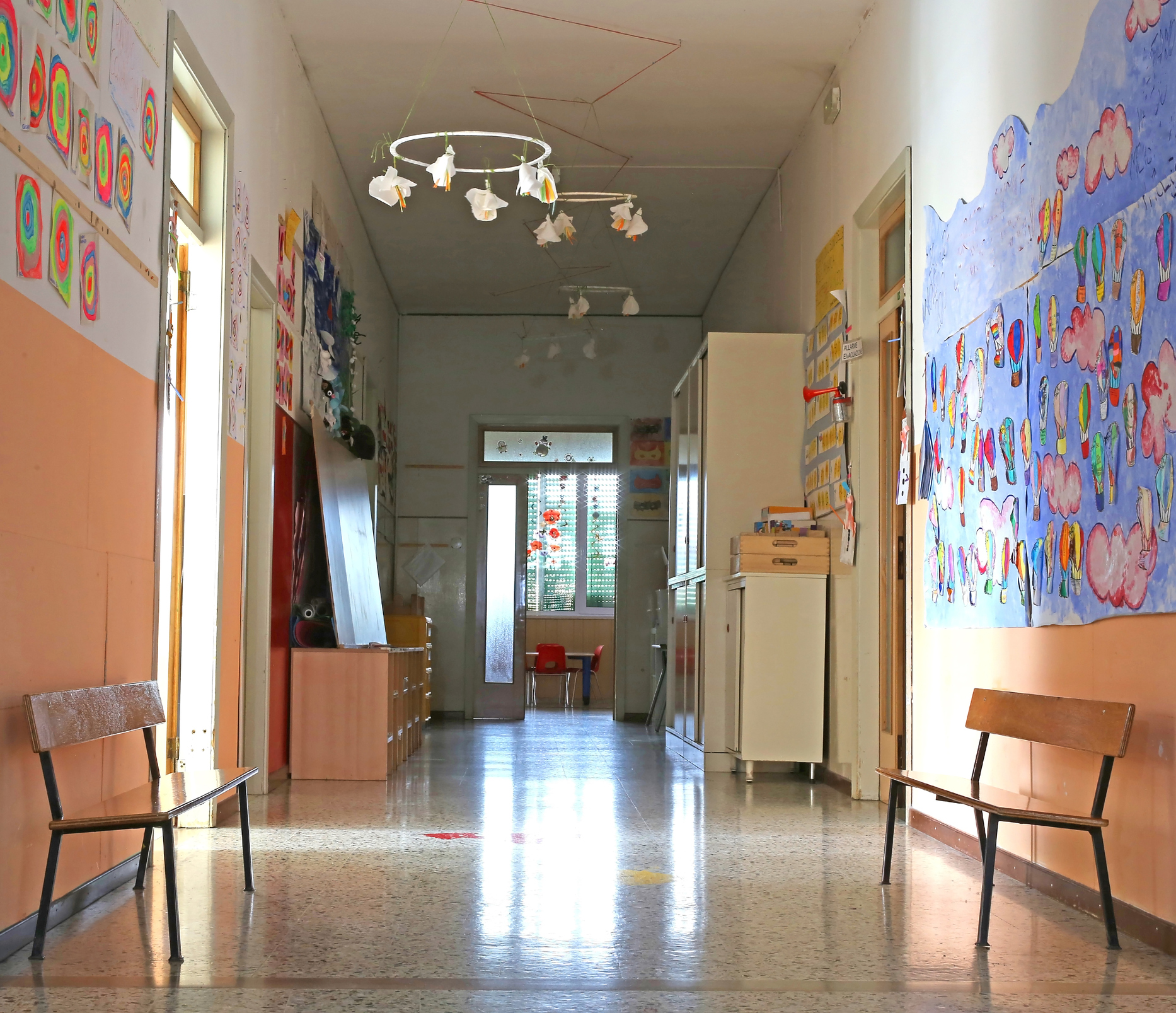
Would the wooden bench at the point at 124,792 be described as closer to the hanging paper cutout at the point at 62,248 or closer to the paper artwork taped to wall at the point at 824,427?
the hanging paper cutout at the point at 62,248

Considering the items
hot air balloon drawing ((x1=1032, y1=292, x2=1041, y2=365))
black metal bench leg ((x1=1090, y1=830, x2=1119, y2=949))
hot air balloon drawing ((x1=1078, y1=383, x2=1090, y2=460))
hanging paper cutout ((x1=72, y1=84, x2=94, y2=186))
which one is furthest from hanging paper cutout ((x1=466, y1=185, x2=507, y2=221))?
black metal bench leg ((x1=1090, y1=830, x2=1119, y2=949))

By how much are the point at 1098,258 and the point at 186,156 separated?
12.0 ft

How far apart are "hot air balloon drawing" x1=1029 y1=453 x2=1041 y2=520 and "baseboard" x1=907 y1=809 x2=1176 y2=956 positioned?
45.8 inches

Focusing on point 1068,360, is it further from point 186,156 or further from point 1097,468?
point 186,156

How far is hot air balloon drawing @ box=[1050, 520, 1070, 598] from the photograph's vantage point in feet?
12.7

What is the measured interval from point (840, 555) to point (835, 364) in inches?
42.1

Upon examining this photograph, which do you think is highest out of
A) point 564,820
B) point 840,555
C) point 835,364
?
point 835,364

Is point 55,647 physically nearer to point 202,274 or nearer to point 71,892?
point 71,892

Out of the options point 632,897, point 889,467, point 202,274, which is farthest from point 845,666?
point 202,274

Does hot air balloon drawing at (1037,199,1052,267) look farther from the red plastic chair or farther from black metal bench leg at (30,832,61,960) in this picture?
the red plastic chair

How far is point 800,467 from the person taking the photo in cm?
786

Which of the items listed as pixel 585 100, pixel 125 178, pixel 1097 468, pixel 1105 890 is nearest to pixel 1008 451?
pixel 1097 468

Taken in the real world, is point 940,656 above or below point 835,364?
below

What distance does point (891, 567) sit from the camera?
21.3ft
